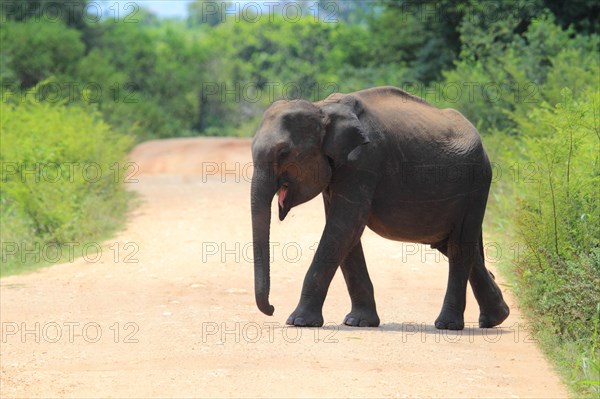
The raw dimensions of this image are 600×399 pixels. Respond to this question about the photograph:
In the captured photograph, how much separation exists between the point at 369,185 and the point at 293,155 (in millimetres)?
759

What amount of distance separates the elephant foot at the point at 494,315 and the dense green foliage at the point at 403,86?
325 millimetres

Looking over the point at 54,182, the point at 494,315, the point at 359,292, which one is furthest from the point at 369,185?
the point at 54,182

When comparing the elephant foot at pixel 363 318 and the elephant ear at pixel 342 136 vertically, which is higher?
the elephant ear at pixel 342 136

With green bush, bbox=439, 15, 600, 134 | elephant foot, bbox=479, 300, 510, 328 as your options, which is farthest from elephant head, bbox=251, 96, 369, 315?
green bush, bbox=439, 15, 600, 134

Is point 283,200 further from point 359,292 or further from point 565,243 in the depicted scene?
point 565,243

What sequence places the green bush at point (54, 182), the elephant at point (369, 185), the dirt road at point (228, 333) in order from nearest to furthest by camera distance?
1. the dirt road at point (228, 333)
2. the elephant at point (369, 185)
3. the green bush at point (54, 182)

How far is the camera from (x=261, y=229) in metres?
9.20

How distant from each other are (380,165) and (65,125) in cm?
1158

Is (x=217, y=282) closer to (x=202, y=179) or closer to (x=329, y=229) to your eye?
(x=329, y=229)

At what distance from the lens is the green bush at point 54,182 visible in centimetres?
1662

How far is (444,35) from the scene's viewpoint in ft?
95.2

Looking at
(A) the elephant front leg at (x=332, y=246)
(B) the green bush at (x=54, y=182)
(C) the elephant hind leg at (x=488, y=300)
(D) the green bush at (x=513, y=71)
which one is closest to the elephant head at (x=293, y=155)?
(A) the elephant front leg at (x=332, y=246)

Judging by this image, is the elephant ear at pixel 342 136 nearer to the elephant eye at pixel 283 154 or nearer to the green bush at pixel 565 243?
the elephant eye at pixel 283 154

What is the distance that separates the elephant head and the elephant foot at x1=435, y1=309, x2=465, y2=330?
1.65m
